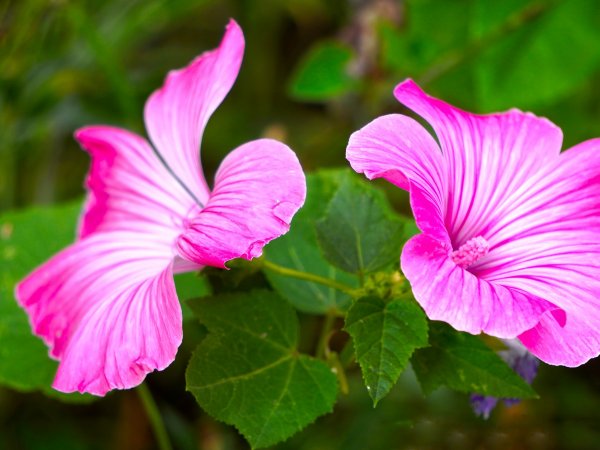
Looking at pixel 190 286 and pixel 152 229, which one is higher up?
pixel 152 229

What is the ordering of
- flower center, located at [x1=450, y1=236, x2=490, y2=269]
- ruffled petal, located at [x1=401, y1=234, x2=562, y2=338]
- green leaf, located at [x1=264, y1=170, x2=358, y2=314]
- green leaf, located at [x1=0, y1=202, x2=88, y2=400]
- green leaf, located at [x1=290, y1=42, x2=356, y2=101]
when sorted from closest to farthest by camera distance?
1. ruffled petal, located at [x1=401, y1=234, x2=562, y2=338]
2. flower center, located at [x1=450, y1=236, x2=490, y2=269]
3. green leaf, located at [x1=264, y1=170, x2=358, y2=314]
4. green leaf, located at [x1=0, y1=202, x2=88, y2=400]
5. green leaf, located at [x1=290, y1=42, x2=356, y2=101]

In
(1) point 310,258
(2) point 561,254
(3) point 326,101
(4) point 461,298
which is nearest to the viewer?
(4) point 461,298

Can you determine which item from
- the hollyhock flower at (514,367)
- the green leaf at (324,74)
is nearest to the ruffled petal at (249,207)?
the hollyhock flower at (514,367)

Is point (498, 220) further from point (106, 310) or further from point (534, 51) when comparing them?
point (534, 51)

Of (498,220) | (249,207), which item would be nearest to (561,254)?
(498,220)

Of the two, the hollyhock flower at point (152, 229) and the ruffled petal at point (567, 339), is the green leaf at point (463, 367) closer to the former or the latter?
the ruffled petal at point (567, 339)

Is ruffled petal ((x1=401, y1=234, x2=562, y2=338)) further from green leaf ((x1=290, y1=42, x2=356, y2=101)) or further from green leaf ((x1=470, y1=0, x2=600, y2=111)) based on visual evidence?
→ green leaf ((x1=470, y1=0, x2=600, y2=111))

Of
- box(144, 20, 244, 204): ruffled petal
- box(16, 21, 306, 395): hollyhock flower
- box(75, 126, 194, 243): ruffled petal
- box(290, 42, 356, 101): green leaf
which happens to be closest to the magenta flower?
box(16, 21, 306, 395): hollyhock flower

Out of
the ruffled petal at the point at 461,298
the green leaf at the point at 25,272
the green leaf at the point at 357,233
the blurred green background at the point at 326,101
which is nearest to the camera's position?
the ruffled petal at the point at 461,298
